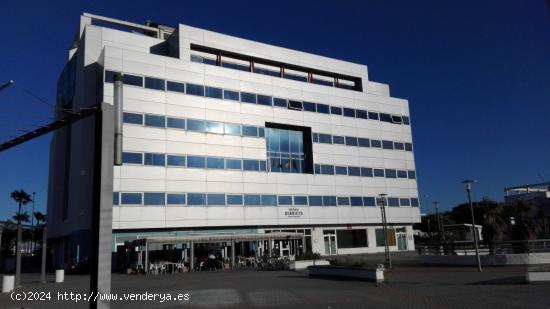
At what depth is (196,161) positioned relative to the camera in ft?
135

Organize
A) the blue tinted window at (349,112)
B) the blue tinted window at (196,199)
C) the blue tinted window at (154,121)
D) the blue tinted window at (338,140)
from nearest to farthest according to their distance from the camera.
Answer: the blue tinted window at (154,121) < the blue tinted window at (196,199) < the blue tinted window at (338,140) < the blue tinted window at (349,112)

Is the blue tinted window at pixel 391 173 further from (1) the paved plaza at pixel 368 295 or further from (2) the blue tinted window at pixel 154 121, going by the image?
(1) the paved plaza at pixel 368 295

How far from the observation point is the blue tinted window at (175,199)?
39.2 m

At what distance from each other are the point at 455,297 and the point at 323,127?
35877 mm

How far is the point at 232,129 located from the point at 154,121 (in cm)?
745

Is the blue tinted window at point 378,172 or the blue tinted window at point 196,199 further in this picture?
the blue tinted window at point 378,172

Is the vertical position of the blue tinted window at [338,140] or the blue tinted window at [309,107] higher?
the blue tinted window at [309,107]

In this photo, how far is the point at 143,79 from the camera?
130ft

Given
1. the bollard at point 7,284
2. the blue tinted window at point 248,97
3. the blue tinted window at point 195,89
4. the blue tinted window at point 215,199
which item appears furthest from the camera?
the blue tinted window at point 248,97

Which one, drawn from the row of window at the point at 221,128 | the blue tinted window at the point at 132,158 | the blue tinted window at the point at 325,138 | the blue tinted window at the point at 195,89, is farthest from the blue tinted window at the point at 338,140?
the blue tinted window at the point at 132,158

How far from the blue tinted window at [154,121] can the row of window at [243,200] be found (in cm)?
573

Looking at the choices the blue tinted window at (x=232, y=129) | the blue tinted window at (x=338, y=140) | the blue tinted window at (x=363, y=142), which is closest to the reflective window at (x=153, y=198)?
the blue tinted window at (x=232, y=129)

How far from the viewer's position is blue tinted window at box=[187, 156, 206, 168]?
4088 cm

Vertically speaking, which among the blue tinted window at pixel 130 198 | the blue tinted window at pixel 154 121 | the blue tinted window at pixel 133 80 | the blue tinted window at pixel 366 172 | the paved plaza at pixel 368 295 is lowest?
the paved plaza at pixel 368 295
